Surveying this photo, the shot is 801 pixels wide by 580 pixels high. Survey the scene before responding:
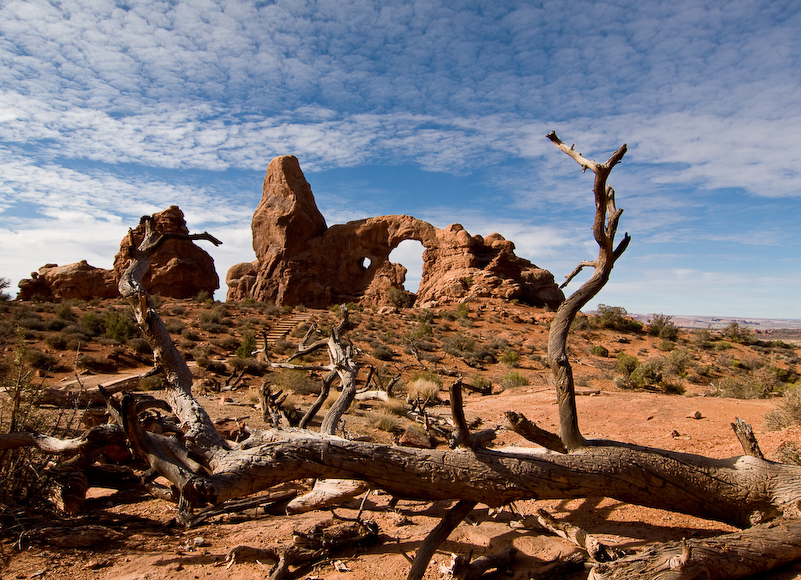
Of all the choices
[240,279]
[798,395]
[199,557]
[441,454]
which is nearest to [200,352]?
[199,557]

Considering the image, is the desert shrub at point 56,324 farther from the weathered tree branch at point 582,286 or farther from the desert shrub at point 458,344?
the weathered tree branch at point 582,286

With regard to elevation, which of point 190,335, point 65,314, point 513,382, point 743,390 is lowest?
point 513,382

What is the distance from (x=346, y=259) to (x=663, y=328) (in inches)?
979

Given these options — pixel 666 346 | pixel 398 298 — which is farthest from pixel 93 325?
pixel 666 346

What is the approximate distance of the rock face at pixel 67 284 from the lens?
3425cm

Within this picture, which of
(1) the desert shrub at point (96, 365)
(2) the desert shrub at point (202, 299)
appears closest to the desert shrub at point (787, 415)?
(1) the desert shrub at point (96, 365)

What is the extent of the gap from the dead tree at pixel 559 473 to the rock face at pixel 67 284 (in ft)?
123

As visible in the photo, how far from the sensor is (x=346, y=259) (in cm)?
3941

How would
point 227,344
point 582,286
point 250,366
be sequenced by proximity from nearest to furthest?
point 582,286 → point 250,366 → point 227,344

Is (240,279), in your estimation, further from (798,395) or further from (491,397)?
(798,395)

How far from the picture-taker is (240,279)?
133 feet

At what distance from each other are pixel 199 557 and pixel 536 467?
2.96 m

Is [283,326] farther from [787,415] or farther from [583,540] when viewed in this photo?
[583,540]

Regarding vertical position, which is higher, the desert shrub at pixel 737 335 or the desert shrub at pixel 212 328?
the desert shrub at pixel 737 335
